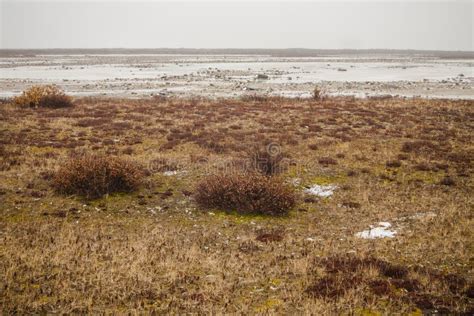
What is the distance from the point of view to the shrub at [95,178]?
12.2 metres

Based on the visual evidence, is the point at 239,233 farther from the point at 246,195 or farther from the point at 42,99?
the point at 42,99

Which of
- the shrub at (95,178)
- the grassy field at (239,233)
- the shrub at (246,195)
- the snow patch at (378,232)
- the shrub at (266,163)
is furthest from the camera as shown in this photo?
the shrub at (266,163)

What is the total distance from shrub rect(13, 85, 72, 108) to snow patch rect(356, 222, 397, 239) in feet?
91.1

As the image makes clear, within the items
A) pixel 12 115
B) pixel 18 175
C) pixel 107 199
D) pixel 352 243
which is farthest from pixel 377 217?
pixel 12 115

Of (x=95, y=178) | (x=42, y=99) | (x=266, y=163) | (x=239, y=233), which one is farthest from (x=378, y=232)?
(x=42, y=99)

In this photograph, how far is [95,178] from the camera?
12.2 m

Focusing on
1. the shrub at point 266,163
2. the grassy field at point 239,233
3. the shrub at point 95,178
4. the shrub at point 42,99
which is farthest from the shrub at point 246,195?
the shrub at point 42,99

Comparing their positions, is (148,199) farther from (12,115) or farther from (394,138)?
(12,115)

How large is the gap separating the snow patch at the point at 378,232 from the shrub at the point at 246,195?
234 centimetres

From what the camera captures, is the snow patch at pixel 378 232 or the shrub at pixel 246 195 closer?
the snow patch at pixel 378 232

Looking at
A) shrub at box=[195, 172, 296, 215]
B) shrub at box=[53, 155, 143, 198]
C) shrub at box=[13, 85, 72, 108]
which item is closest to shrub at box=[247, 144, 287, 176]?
shrub at box=[195, 172, 296, 215]

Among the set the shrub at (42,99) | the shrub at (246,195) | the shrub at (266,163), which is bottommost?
the shrub at (246,195)

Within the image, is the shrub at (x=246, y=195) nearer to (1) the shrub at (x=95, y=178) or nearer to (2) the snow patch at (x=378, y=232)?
(2) the snow patch at (x=378, y=232)

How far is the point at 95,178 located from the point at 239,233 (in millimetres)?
5147
